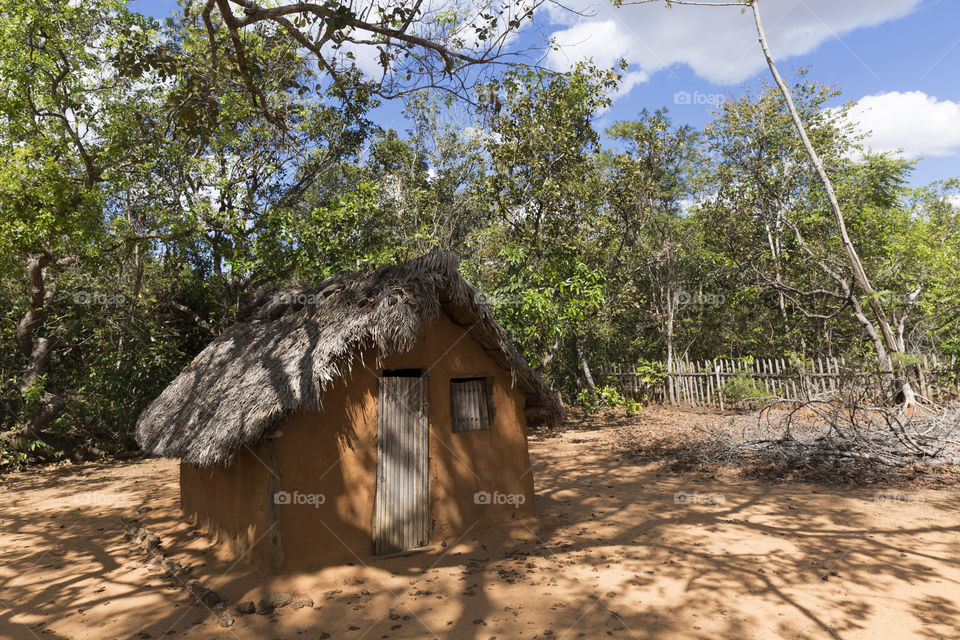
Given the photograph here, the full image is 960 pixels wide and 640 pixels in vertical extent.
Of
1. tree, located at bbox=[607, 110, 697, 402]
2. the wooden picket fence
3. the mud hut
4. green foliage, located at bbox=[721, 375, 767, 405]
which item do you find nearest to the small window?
the mud hut

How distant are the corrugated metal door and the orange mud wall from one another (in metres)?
0.10

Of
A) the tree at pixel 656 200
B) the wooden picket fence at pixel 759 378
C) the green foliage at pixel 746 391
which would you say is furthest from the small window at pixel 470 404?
the tree at pixel 656 200

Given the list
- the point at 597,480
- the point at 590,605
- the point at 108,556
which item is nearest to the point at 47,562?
the point at 108,556

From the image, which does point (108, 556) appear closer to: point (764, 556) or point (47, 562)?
point (47, 562)

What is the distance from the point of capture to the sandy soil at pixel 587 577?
14.9 feet

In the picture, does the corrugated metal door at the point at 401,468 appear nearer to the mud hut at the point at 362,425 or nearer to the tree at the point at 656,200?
the mud hut at the point at 362,425

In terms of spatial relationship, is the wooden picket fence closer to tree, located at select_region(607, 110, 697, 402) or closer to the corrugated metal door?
tree, located at select_region(607, 110, 697, 402)

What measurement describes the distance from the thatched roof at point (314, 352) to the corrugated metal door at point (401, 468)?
0.60 meters

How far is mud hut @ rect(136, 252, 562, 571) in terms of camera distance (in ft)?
18.3

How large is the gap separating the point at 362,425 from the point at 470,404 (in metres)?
1.50

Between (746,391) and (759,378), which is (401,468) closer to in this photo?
(746,391)

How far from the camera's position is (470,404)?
696 cm

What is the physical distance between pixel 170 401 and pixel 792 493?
955 centimetres

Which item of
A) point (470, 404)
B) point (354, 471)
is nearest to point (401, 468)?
point (354, 471)
